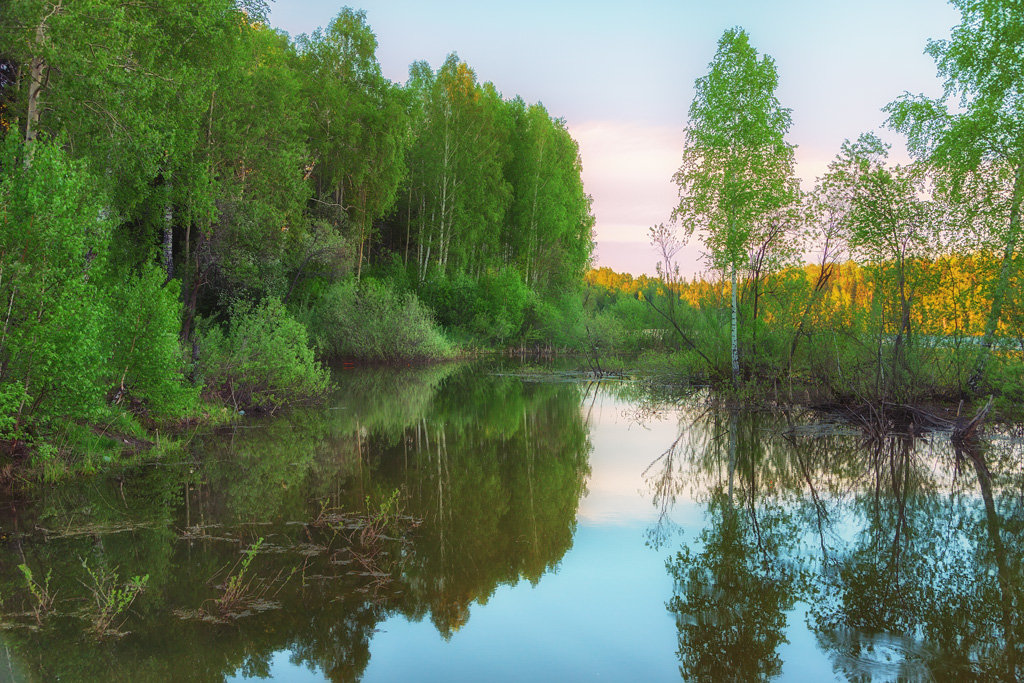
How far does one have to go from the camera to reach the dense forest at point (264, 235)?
9.68m

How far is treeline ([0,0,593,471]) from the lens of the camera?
941 centimetres

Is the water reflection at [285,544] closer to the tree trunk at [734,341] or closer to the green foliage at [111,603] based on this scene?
the green foliage at [111,603]

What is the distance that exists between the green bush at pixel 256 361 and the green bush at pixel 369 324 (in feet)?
42.3

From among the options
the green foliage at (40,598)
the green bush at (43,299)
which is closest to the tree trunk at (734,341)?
the green bush at (43,299)

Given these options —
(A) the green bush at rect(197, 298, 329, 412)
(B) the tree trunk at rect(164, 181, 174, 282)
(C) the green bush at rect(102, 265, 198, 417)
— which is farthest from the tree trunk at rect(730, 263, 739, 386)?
(B) the tree trunk at rect(164, 181, 174, 282)

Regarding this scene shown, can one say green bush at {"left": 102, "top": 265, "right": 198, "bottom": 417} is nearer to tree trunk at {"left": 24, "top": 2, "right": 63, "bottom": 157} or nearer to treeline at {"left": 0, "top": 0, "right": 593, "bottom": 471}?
treeline at {"left": 0, "top": 0, "right": 593, "bottom": 471}

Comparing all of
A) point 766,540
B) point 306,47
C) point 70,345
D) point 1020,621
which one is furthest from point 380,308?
point 1020,621

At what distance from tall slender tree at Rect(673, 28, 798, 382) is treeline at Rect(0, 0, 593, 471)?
1135 cm

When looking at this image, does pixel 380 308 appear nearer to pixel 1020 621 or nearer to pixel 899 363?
pixel 899 363

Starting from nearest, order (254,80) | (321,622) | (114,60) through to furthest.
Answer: (321,622) < (114,60) < (254,80)

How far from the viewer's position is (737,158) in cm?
2031

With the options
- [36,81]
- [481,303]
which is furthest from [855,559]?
[481,303]

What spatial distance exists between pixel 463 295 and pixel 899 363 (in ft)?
90.5

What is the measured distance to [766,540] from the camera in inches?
310
